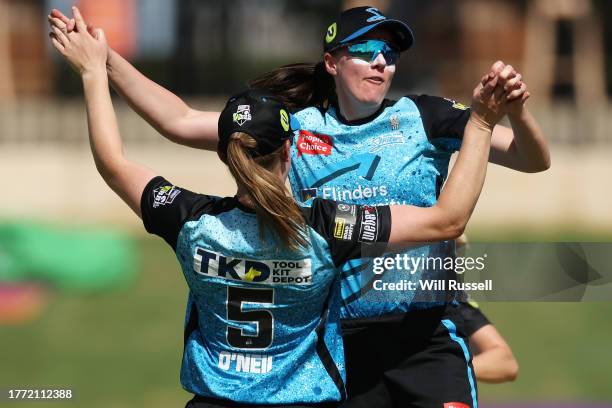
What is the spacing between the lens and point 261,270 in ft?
12.6

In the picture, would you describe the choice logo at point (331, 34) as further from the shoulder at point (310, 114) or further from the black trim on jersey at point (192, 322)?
the black trim on jersey at point (192, 322)

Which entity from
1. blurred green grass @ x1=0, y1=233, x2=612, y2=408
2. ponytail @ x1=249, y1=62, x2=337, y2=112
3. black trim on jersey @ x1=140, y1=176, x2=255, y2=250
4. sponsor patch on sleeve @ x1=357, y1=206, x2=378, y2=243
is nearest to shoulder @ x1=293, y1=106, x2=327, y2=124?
ponytail @ x1=249, y1=62, x2=337, y2=112

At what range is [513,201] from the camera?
583 inches

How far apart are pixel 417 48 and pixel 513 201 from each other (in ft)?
17.2

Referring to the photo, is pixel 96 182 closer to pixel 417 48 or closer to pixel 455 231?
pixel 417 48

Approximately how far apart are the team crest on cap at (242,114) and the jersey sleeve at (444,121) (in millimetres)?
957

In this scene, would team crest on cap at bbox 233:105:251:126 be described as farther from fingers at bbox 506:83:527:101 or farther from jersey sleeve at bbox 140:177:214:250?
fingers at bbox 506:83:527:101

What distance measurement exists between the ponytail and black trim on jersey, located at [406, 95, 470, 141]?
0.41m

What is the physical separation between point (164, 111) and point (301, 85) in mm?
606

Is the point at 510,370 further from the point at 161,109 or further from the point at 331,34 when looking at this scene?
the point at 161,109

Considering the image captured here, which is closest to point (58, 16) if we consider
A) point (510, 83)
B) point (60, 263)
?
point (510, 83)

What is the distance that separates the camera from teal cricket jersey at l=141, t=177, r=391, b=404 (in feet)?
12.6

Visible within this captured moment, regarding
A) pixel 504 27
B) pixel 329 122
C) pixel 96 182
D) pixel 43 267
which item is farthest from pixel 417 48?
pixel 329 122
